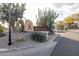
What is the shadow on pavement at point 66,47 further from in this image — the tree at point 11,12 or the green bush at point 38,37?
the tree at point 11,12

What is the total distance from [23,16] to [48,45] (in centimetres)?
75

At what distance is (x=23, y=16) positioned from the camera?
3264mm

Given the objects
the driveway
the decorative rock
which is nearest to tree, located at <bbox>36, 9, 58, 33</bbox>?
the decorative rock

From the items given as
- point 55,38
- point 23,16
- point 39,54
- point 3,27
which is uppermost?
point 23,16

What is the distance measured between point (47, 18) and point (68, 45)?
0.68 metres

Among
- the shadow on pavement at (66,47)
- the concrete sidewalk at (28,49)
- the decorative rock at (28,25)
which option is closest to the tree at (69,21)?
the shadow on pavement at (66,47)

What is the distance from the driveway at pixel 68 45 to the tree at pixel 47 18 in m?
0.31

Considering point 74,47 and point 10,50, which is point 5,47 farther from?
point 74,47

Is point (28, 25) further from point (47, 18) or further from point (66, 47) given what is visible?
point (66, 47)

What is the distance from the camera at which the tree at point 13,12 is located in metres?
3.19

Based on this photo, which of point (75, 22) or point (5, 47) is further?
point (75, 22)

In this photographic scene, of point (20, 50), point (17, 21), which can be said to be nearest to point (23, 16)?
point (17, 21)

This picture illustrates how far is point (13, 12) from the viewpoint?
10.5 feet

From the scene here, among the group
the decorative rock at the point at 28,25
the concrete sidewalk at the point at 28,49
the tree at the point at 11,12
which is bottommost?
the concrete sidewalk at the point at 28,49
